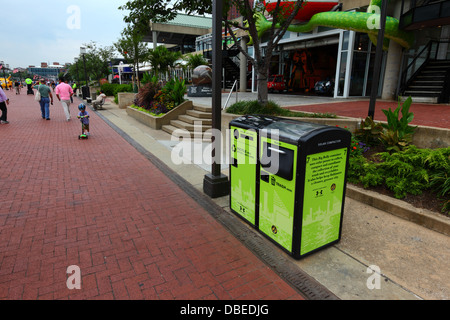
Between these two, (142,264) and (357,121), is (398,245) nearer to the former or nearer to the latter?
(142,264)

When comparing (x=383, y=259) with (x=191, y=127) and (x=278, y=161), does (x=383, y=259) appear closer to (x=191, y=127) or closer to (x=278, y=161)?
(x=278, y=161)

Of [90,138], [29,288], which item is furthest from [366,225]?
[90,138]

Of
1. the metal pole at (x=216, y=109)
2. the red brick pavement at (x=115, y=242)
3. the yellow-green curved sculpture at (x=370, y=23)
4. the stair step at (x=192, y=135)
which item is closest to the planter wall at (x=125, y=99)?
the yellow-green curved sculpture at (x=370, y=23)

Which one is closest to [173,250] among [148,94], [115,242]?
[115,242]

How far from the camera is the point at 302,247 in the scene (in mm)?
3285

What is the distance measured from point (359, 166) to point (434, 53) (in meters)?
13.9

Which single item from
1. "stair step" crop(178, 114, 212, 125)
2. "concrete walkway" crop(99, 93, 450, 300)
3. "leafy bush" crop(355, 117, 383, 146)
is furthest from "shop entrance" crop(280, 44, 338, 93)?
"concrete walkway" crop(99, 93, 450, 300)

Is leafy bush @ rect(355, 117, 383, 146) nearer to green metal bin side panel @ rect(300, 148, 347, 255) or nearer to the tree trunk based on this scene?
green metal bin side panel @ rect(300, 148, 347, 255)

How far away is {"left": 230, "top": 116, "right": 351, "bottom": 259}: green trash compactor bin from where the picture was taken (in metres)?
3.04

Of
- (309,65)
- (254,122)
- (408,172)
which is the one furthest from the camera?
(309,65)

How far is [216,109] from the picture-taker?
4.94 m

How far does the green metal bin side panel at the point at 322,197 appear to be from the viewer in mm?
3113

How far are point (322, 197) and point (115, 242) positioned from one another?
8.70 feet
